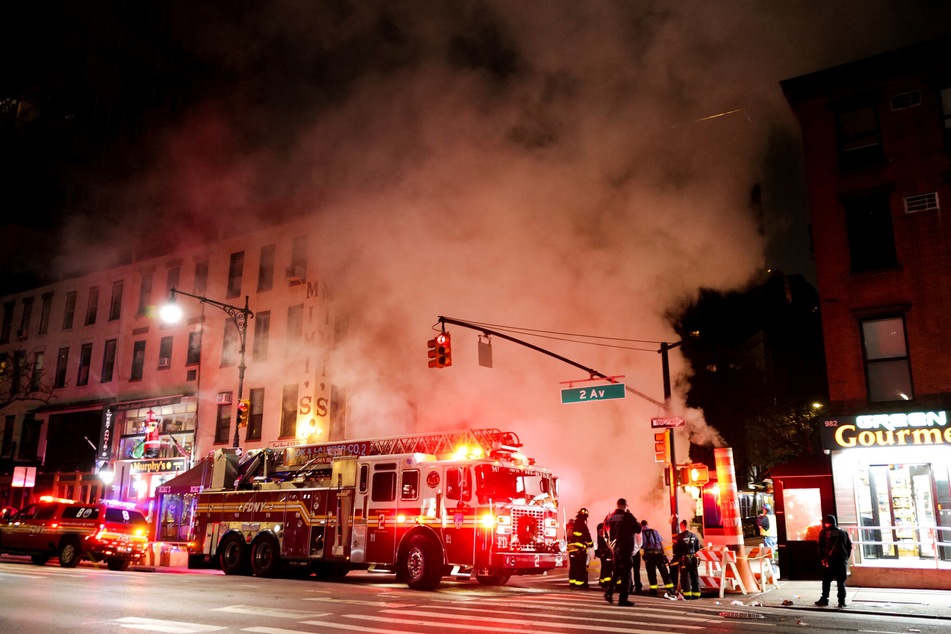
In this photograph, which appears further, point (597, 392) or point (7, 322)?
point (7, 322)

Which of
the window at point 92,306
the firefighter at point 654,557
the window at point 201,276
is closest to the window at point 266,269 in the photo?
the window at point 201,276

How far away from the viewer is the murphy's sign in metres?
13.5

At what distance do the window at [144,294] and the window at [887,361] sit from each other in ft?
98.3

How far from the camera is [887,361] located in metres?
14.9

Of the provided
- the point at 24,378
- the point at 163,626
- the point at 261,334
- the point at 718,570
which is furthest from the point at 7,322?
the point at 718,570

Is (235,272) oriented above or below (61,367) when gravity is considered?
above

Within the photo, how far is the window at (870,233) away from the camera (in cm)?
1531

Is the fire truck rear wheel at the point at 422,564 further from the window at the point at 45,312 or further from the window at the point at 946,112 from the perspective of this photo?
the window at the point at 45,312

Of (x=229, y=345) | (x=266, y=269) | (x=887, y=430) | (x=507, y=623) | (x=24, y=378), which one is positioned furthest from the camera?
(x=24, y=378)

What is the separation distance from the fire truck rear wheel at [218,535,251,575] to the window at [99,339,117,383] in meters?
20.7

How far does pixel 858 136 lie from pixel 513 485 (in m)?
11.5

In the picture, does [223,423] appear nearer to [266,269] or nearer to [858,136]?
[266,269]

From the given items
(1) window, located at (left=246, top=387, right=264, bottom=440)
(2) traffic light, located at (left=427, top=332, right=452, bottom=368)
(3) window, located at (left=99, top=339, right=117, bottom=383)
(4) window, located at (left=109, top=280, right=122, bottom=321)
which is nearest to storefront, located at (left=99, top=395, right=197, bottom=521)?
(3) window, located at (left=99, top=339, right=117, bottom=383)

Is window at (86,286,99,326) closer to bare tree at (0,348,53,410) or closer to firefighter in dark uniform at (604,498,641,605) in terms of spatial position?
bare tree at (0,348,53,410)
